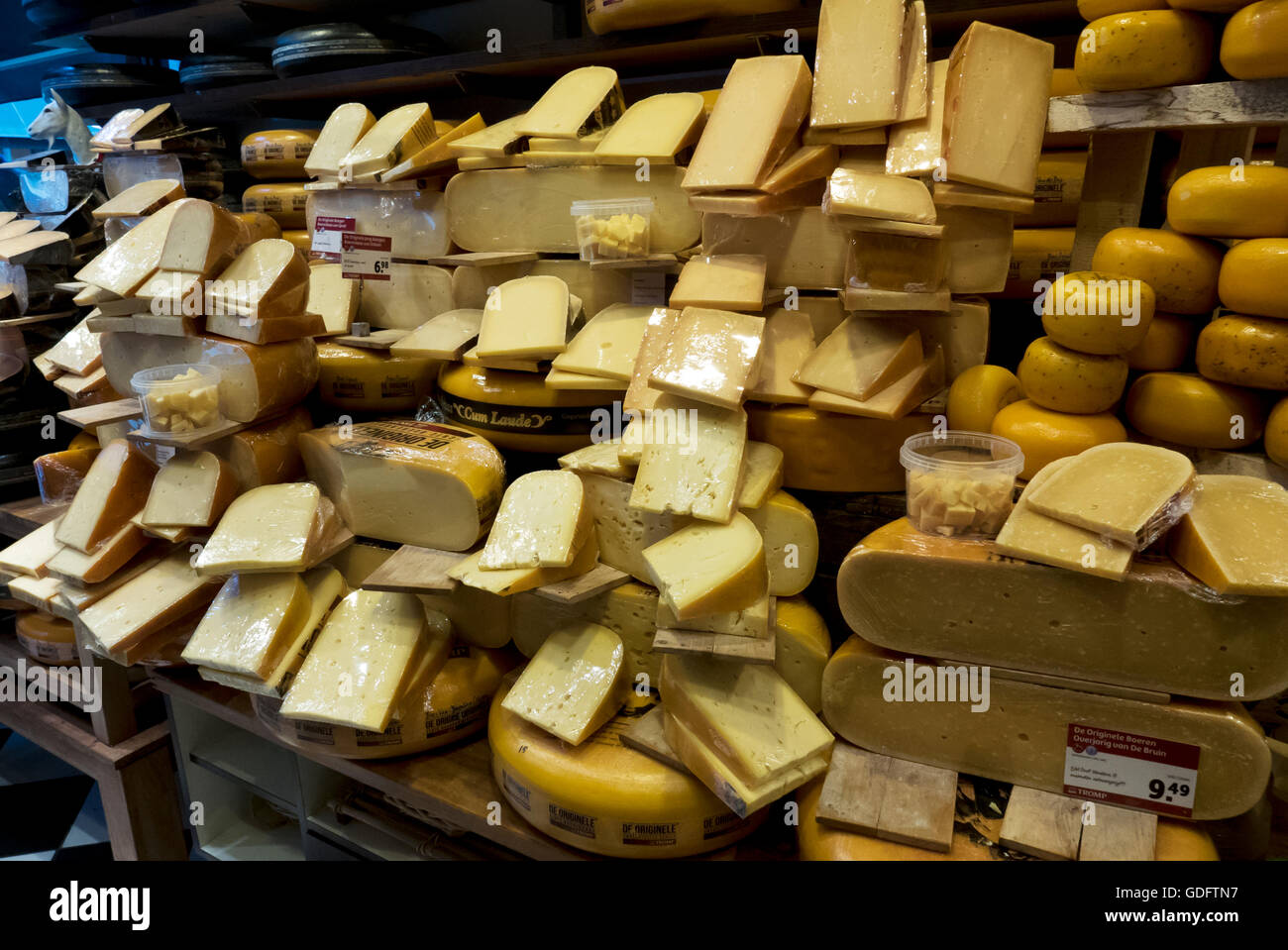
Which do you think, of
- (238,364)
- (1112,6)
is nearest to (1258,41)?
(1112,6)

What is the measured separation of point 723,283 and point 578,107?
27.7 inches

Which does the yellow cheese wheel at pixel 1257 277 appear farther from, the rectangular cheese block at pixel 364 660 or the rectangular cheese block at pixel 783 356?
the rectangular cheese block at pixel 364 660

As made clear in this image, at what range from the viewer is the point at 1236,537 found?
123 centimetres

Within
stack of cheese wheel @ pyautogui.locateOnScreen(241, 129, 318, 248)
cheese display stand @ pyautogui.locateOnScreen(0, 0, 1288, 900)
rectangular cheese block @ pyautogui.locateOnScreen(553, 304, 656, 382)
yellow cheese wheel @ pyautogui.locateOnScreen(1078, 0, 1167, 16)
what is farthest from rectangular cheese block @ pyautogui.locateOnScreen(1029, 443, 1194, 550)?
stack of cheese wheel @ pyautogui.locateOnScreen(241, 129, 318, 248)

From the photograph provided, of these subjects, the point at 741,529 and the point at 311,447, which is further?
the point at 311,447

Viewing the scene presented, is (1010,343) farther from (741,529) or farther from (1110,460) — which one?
(741,529)

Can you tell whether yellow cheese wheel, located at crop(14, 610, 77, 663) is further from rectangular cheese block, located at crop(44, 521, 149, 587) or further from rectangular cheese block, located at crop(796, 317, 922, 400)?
rectangular cheese block, located at crop(796, 317, 922, 400)

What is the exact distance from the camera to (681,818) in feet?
4.77

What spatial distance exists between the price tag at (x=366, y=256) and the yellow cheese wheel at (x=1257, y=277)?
1.99 m

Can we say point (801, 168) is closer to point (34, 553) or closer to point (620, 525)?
point (620, 525)

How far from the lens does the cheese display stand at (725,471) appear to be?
1.32 meters

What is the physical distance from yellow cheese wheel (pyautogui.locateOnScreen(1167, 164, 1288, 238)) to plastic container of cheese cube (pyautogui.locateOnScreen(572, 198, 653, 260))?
1.07 meters
